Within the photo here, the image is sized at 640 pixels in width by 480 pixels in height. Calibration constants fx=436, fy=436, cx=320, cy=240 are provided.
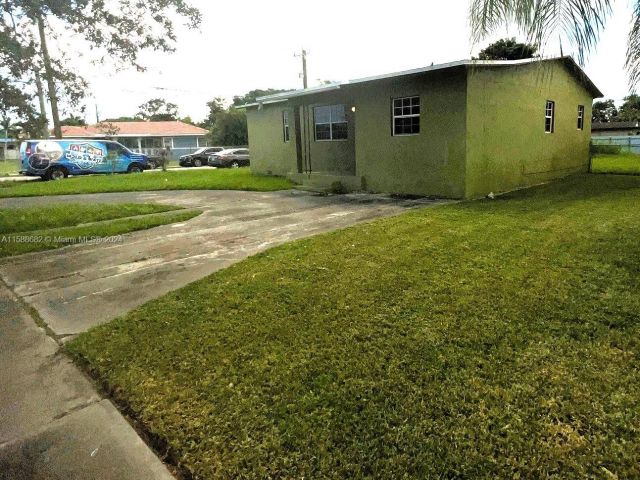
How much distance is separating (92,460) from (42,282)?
3.77 m

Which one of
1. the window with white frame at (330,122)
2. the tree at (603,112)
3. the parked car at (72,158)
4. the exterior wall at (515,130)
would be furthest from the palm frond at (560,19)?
the tree at (603,112)

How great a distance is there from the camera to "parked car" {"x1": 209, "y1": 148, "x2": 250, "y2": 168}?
28750 mm

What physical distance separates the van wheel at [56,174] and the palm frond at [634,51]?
23.1 m

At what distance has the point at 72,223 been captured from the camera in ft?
28.9

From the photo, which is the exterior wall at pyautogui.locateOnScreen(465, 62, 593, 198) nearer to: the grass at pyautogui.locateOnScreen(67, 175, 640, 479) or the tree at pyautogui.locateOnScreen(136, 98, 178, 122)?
the grass at pyautogui.locateOnScreen(67, 175, 640, 479)

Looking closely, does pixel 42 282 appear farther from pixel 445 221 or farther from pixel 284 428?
pixel 445 221

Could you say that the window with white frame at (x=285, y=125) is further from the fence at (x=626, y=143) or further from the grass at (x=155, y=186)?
the fence at (x=626, y=143)

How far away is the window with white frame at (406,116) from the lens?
38.0 feet

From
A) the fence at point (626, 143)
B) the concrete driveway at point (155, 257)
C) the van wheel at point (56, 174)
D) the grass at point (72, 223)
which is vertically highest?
the fence at point (626, 143)

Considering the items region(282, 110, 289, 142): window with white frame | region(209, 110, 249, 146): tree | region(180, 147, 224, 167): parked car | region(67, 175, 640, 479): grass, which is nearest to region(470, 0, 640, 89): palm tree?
region(67, 175, 640, 479): grass

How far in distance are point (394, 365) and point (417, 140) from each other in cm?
950

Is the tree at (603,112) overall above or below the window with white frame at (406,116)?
above

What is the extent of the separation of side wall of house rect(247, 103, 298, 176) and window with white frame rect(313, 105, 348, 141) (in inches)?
43.3

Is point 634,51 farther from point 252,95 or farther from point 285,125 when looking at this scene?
point 252,95
